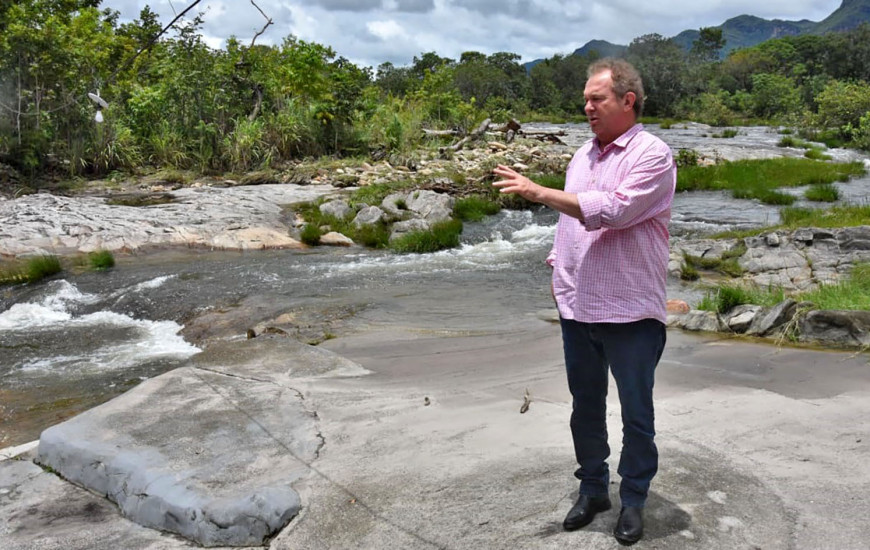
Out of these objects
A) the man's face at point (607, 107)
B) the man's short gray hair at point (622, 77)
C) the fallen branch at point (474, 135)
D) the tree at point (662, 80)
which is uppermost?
the tree at point (662, 80)

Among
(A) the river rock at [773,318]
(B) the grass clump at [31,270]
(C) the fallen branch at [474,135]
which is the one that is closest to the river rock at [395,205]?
(B) the grass clump at [31,270]

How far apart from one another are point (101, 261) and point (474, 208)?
21.9ft

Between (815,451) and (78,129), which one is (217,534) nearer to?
(815,451)

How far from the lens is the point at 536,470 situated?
3176 millimetres

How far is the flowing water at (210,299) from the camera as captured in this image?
595cm

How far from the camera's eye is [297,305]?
800 cm

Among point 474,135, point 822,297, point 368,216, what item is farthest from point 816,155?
point 822,297

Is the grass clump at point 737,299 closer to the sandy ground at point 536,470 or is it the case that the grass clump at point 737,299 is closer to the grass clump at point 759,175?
the sandy ground at point 536,470

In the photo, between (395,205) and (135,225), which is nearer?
(135,225)

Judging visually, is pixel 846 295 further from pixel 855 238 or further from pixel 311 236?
pixel 311 236

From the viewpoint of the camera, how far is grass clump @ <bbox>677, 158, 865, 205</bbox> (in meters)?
15.5

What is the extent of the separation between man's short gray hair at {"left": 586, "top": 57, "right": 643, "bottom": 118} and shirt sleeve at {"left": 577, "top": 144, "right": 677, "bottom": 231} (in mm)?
230

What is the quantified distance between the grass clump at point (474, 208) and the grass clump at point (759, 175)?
15.6 ft

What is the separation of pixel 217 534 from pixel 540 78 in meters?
55.8
